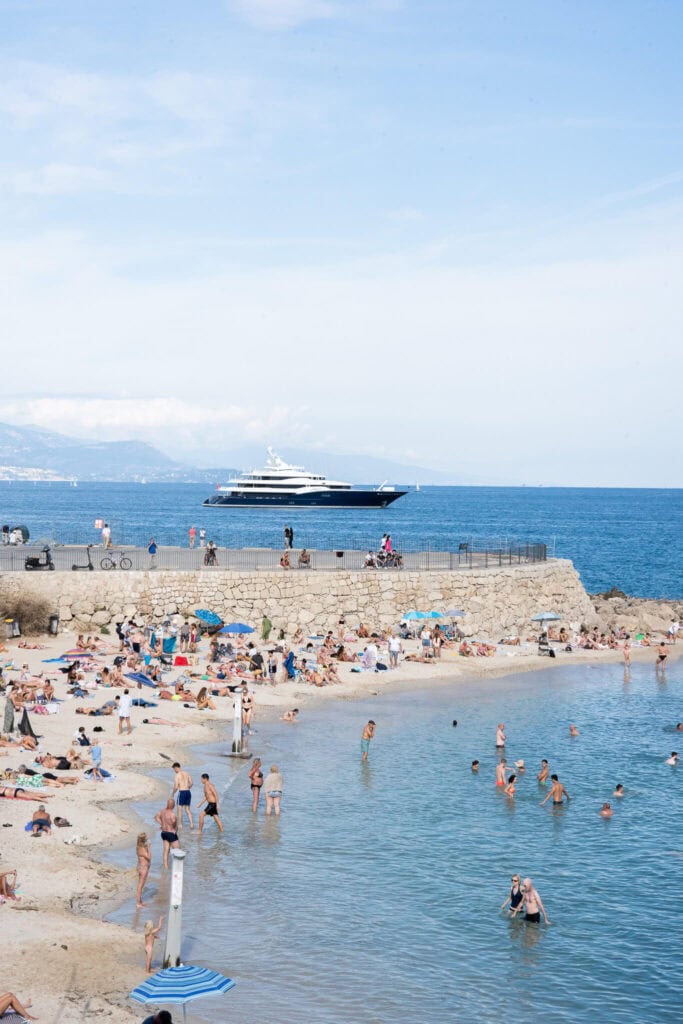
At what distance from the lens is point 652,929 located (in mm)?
15781

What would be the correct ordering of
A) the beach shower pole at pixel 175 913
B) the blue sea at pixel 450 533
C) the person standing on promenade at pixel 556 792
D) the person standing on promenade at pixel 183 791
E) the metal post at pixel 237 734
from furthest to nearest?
the blue sea at pixel 450 533, the metal post at pixel 237 734, the person standing on promenade at pixel 556 792, the person standing on promenade at pixel 183 791, the beach shower pole at pixel 175 913

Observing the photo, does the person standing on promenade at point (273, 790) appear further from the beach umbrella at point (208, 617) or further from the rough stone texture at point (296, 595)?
the rough stone texture at point (296, 595)

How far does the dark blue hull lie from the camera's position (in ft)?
460

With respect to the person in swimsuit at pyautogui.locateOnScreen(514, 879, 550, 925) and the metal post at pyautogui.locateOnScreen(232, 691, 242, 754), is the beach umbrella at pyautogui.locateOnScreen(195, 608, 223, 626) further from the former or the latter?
the person in swimsuit at pyautogui.locateOnScreen(514, 879, 550, 925)

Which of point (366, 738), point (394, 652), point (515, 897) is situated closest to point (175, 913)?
point (515, 897)

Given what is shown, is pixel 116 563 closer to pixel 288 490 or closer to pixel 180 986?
pixel 180 986

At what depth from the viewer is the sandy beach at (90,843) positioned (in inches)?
498

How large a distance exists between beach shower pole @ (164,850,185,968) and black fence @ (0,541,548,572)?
1022 inches

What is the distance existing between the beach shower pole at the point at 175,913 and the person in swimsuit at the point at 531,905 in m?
5.71

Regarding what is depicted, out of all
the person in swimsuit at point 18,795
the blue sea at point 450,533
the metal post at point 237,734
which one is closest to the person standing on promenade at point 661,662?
the blue sea at point 450,533

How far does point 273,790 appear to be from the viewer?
2027 cm

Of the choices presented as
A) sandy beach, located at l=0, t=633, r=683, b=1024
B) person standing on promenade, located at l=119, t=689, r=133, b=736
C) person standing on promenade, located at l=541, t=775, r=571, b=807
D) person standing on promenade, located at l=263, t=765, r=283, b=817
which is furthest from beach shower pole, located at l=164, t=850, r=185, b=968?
person standing on promenade, located at l=119, t=689, r=133, b=736

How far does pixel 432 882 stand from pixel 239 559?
26.3 m

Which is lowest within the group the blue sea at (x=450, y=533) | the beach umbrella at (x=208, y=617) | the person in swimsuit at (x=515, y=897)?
the person in swimsuit at (x=515, y=897)
